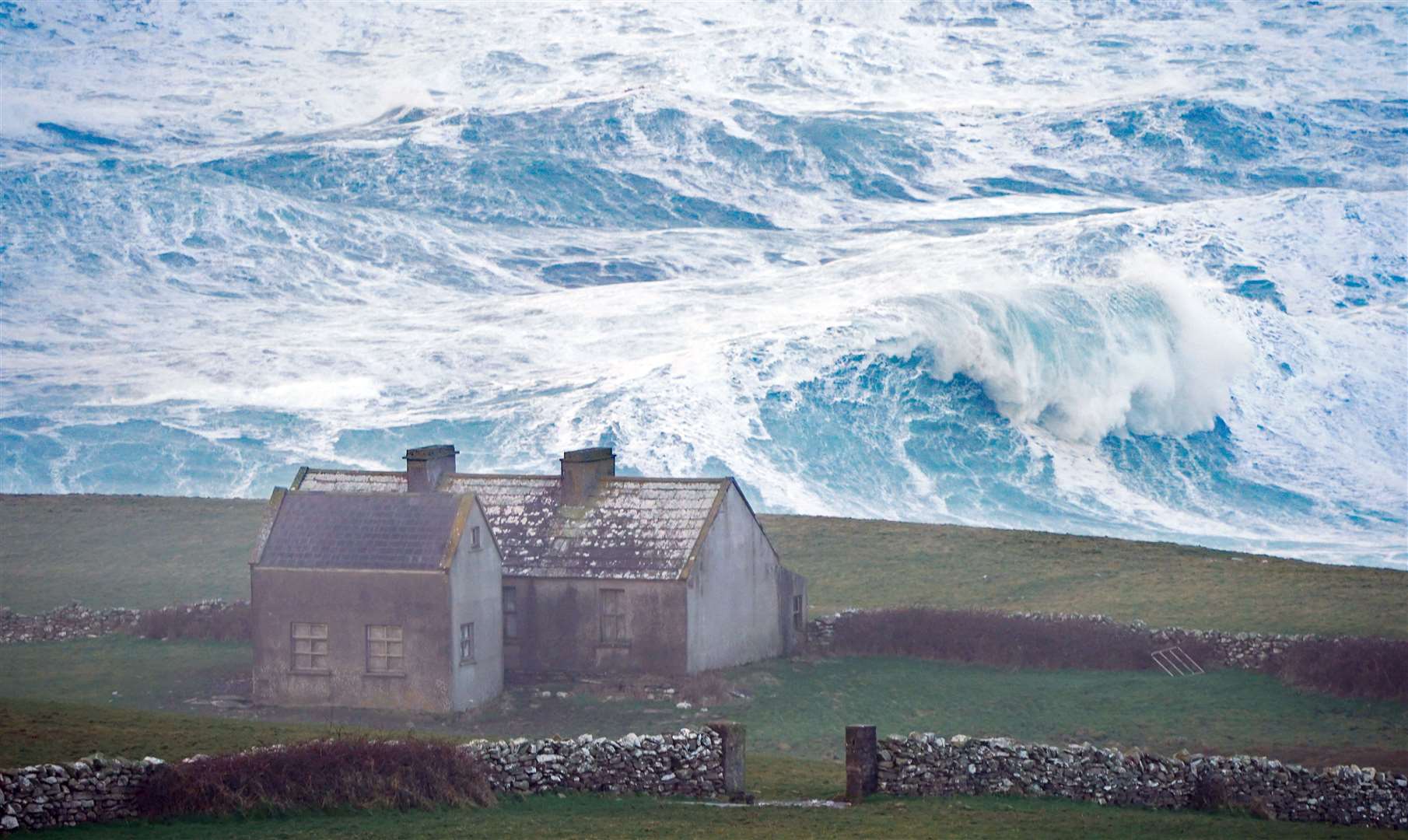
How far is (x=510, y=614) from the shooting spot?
37062mm

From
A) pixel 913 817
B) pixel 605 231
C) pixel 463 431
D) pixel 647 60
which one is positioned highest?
pixel 647 60

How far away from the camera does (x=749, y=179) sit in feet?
454

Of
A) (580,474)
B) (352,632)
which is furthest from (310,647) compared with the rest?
(580,474)

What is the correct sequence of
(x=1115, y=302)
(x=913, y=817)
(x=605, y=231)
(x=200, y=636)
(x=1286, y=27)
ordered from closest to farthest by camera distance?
(x=913, y=817) < (x=200, y=636) < (x=1115, y=302) < (x=605, y=231) < (x=1286, y=27)

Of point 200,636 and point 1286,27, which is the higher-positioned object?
point 1286,27

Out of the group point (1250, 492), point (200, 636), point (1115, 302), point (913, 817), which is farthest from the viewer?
point (1115, 302)

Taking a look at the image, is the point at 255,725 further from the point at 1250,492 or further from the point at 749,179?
the point at 749,179

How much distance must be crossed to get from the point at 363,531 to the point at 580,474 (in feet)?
17.1

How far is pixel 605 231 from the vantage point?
438 feet

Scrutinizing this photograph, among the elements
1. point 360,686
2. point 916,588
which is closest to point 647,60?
point 916,588

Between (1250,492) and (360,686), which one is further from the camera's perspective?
(1250,492)

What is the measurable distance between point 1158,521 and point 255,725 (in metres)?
70.1

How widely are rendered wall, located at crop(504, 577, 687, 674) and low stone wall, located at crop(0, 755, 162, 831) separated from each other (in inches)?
652

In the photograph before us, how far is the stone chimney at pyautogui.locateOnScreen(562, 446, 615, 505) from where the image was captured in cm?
3819
